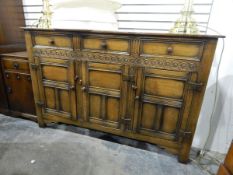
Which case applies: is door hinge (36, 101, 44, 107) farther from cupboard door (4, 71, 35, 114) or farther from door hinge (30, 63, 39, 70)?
door hinge (30, 63, 39, 70)

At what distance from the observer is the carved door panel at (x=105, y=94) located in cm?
147

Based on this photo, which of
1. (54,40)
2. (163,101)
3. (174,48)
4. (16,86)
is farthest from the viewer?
(16,86)

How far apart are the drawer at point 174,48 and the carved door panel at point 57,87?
0.74 meters

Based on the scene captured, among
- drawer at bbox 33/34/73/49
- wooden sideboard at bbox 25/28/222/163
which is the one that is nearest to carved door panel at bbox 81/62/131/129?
wooden sideboard at bbox 25/28/222/163

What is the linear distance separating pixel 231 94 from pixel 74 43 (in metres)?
1.59

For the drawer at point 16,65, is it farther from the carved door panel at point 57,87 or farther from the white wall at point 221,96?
the white wall at point 221,96

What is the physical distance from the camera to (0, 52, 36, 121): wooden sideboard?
1870 mm

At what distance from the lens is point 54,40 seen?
1.55 metres

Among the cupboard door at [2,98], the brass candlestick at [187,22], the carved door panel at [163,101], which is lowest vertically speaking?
the cupboard door at [2,98]

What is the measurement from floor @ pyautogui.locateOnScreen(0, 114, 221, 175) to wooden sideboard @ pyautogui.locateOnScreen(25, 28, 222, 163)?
0.63ft

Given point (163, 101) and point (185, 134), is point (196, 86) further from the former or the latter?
point (185, 134)

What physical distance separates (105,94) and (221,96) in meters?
1.16

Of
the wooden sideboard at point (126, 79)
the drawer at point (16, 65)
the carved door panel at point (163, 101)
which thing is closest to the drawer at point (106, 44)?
the wooden sideboard at point (126, 79)

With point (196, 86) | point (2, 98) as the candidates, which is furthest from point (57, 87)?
point (196, 86)
